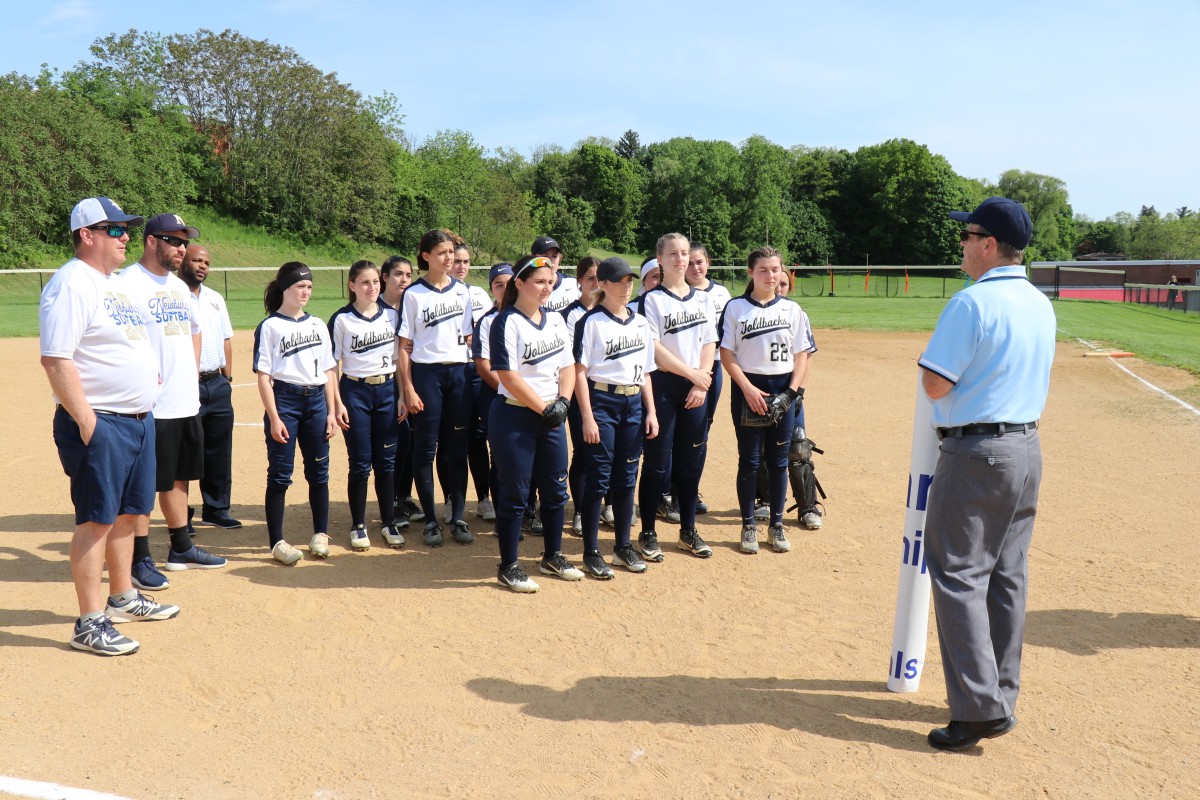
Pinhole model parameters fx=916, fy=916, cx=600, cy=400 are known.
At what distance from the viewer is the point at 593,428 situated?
5.81 meters

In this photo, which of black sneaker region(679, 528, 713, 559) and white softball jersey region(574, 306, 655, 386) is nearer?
white softball jersey region(574, 306, 655, 386)

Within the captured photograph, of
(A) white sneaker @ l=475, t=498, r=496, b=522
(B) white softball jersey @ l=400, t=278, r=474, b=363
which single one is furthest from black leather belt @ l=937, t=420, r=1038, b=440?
(A) white sneaker @ l=475, t=498, r=496, b=522

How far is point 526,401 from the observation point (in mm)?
5566

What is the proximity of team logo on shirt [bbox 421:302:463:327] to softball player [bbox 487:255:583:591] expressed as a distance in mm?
1011

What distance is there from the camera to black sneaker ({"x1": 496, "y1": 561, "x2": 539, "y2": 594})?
5711mm

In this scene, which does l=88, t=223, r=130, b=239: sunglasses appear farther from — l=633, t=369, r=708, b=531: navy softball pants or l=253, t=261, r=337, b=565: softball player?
l=633, t=369, r=708, b=531: navy softball pants

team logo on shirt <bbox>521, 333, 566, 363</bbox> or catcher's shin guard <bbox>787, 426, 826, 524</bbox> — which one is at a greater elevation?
team logo on shirt <bbox>521, 333, 566, 363</bbox>

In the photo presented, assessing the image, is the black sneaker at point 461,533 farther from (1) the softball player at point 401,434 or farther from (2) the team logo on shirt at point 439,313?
(2) the team logo on shirt at point 439,313

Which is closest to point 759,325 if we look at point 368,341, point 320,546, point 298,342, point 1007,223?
point 368,341

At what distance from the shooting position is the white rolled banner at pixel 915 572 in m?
4.02

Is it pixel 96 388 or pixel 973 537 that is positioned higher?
pixel 96 388

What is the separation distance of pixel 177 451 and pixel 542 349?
7.75 ft

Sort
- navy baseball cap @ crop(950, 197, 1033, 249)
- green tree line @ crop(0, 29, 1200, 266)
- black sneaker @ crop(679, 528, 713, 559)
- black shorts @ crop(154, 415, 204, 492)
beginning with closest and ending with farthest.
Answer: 1. navy baseball cap @ crop(950, 197, 1033, 249)
2. black shorts @ crop(154, 415, 204, 492)
3. black sneaker @ crop(679, 528, 713, 559)
4. green tree line @ crop(0, 29, 1200, 266)

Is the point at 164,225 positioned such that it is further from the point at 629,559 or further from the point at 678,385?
the point at 629,559
